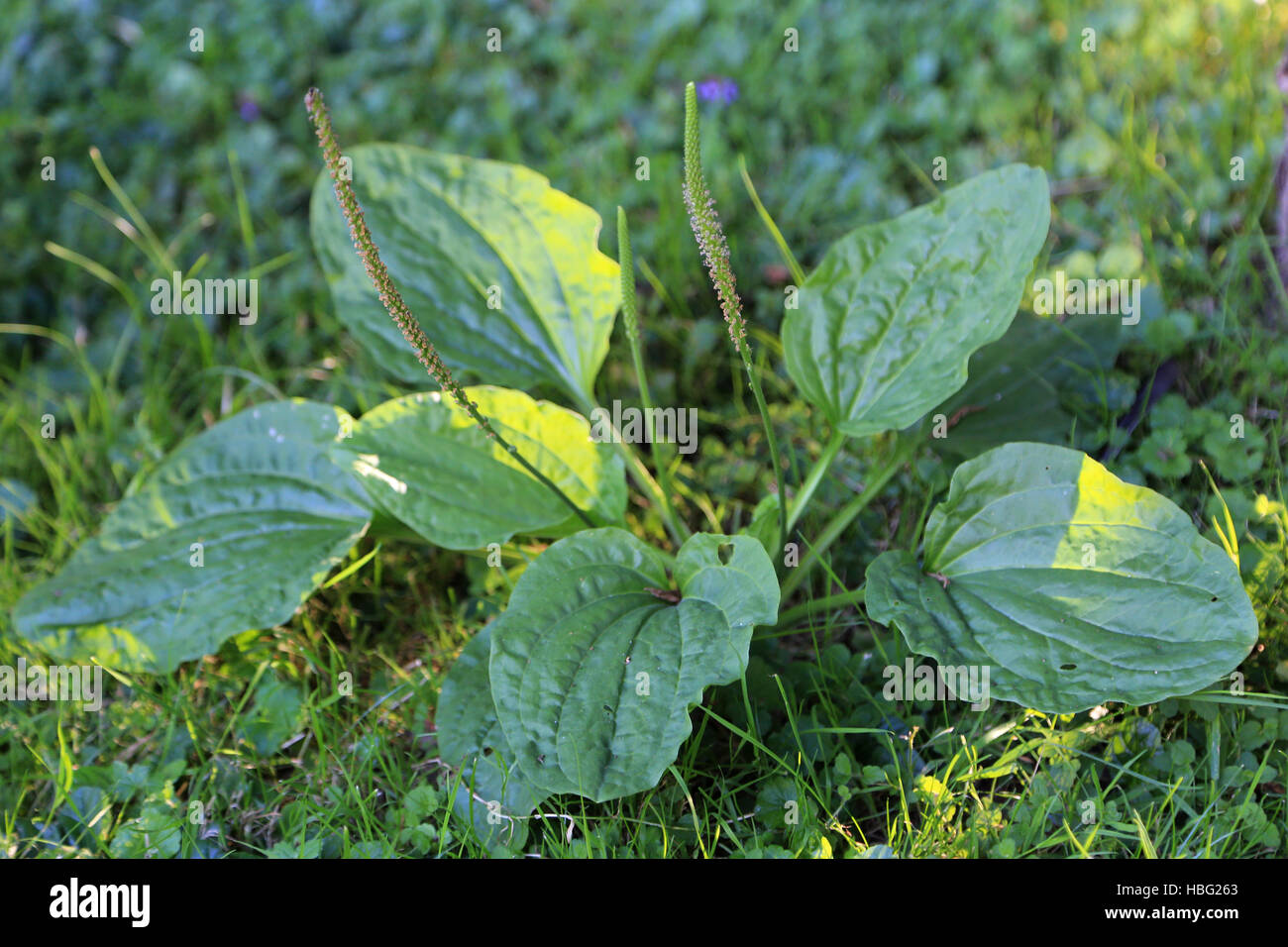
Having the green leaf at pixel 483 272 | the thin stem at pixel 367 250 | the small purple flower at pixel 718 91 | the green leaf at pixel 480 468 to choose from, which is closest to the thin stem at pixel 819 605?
Result: the green leaf at pixel 480 468

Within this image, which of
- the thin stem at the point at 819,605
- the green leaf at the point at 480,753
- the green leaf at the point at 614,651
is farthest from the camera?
the thin stem at the point at 819,605

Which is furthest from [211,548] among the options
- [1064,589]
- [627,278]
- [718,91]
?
[718,91]

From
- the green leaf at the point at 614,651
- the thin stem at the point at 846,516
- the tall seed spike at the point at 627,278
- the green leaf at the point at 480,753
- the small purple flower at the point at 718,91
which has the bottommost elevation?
the green leaf at the point at 480,753

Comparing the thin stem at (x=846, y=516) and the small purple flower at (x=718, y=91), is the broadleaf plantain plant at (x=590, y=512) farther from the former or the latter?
the small purple flower at (x=718, y=91)

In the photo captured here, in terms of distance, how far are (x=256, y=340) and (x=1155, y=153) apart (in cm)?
302

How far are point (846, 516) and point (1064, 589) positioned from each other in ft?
1.80

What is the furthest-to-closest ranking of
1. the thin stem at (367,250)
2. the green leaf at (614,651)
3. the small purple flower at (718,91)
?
the small purple flower at (718,91) → the green leaf at (614,651) → the thin stem at (367,250)

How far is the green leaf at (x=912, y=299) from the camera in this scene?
7.84ft

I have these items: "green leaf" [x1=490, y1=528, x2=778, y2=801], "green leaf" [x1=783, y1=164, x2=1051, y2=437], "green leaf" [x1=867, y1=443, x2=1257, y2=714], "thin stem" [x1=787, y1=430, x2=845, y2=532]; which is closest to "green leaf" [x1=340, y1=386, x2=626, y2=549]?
"green leaf" [x1=490, y1=528, x2=778, y2=801]

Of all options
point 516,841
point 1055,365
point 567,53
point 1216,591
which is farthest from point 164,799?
point 567,53

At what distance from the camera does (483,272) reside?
9.16 ft

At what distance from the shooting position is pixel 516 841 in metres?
2.11

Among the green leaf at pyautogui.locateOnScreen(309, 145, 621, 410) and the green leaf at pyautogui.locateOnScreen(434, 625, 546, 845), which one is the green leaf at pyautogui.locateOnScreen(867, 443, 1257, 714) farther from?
the green leaf at pyautogui.locateOnScreen(309, 145, 621, 410)

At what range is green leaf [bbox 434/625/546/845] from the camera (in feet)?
6.99
